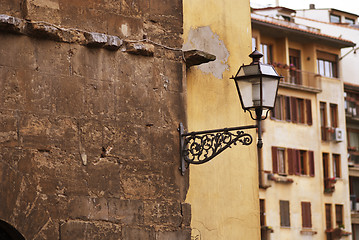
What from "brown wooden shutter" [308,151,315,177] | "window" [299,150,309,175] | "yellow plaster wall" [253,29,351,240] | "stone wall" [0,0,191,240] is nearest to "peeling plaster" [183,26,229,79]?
"stone wall" [0,0,191,240]

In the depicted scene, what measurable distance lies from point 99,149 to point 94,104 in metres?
0.43

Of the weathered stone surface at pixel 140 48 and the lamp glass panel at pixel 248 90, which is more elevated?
the weathered stone surface at pixel 140 48

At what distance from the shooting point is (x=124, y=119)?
9.19 meters

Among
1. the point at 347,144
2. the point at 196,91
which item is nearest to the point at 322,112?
the point at 347,144

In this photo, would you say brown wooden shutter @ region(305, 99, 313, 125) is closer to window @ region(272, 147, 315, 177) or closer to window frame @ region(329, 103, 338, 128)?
window @ region(272, 147, 315, 177)

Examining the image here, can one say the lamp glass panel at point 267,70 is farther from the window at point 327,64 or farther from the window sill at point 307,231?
the window at point 327,64

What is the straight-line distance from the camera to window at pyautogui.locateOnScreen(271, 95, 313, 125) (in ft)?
132

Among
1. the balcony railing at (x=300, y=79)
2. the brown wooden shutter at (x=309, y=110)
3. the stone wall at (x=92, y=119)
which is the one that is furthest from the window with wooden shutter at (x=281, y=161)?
the stone wall at (x=92, y=119)

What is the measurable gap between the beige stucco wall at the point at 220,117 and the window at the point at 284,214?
91.9 ft

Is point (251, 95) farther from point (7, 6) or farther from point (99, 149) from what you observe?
point (7, 6)

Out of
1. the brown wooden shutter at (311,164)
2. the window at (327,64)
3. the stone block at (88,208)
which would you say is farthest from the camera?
the window at (327,64)

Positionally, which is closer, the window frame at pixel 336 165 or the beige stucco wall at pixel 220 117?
the beige stucco wall at pixel 220 117

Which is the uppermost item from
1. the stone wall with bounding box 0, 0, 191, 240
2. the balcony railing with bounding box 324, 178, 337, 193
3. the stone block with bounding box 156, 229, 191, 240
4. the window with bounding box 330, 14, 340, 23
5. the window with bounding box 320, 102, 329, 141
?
the window with bounding box 330, 14, 340, 23

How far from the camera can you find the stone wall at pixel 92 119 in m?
8.34
